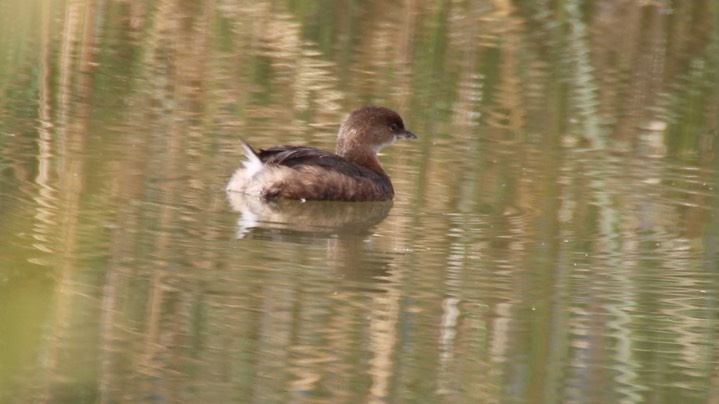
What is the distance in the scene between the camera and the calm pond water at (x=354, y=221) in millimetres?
5637

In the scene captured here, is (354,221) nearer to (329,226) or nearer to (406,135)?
(329,226)

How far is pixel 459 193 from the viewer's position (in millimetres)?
9305

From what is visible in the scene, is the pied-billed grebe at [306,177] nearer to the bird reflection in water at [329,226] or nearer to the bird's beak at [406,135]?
the bird reflection in water at [329,226]

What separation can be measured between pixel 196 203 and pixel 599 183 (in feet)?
8.61

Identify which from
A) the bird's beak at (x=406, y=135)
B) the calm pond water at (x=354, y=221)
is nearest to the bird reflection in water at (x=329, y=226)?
the calm pond water at (x=354, y=221)

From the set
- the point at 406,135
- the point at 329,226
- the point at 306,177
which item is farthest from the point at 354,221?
the point at 406,135

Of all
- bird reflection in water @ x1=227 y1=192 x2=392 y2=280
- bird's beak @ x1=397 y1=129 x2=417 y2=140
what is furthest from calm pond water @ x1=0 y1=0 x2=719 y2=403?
bird's beak @ x1=397 y1=129 x2=417 y2=140

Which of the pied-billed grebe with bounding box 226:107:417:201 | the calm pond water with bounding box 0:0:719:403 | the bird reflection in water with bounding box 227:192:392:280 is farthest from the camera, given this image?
the pied-billed grebe with bounding box 226:107:417:201

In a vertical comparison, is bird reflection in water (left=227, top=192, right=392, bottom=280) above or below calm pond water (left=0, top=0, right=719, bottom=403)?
below

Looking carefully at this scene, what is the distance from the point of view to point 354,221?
28.9 feet

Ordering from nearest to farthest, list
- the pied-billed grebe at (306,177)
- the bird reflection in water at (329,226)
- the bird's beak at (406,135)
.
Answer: the bird reflection in water at (329,226) → the pied-billed grebe at (306,177) → the bird's beak at (406,135)

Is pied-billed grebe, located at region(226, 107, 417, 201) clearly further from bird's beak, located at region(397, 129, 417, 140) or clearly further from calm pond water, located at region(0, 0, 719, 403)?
bird's beak, located at region(397, 129, 417, 140)

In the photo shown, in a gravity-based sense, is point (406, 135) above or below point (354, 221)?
above

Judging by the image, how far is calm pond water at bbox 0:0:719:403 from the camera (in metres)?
5.64
